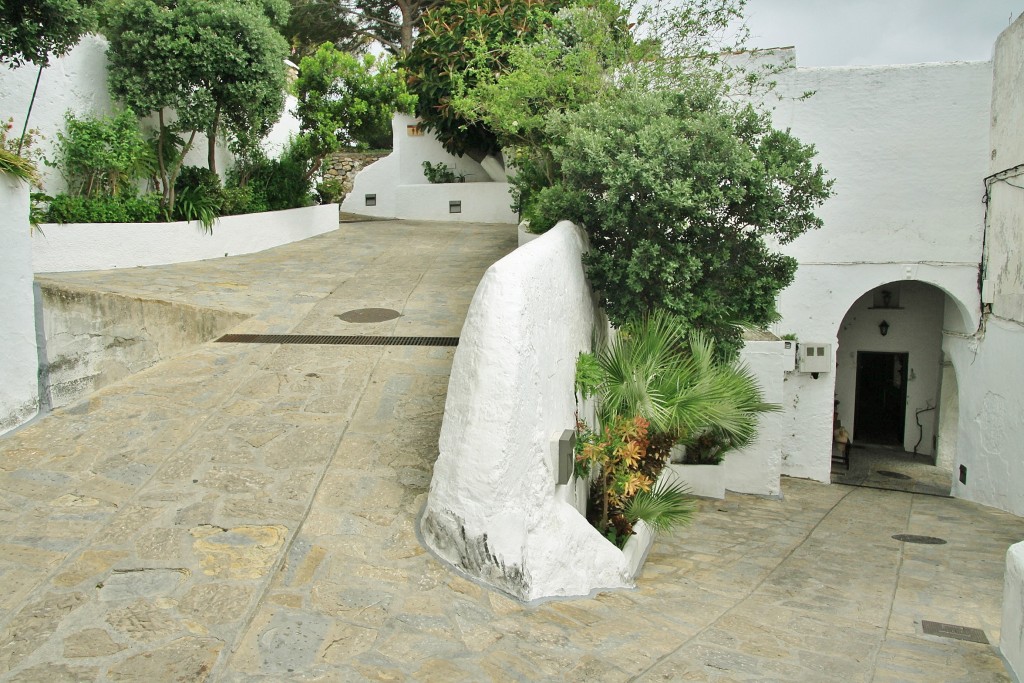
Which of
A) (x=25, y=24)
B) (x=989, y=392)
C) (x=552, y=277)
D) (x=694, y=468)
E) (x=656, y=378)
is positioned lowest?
(x=694, y=468)

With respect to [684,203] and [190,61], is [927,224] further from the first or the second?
[190,61]

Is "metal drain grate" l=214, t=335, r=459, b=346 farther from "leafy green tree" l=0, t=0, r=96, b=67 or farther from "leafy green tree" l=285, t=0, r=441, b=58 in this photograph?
"leafy green tree" l=285, t=0, r=441, b=58

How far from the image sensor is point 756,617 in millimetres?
5520

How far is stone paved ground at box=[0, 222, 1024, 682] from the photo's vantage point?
3.94 meters

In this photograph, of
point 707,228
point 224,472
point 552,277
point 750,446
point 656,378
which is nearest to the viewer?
point 224,472

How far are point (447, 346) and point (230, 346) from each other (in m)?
2.06

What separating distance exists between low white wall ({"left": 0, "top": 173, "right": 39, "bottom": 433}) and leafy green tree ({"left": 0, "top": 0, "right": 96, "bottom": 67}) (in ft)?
6.21

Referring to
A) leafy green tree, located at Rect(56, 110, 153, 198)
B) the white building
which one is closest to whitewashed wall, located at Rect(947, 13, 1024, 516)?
the white building

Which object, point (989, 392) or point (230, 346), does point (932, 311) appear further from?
point (230, 346)

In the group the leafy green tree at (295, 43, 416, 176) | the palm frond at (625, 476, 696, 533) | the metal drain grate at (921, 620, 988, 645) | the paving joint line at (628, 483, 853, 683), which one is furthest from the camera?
the leafy green tree at (295, 43, 416, 176)

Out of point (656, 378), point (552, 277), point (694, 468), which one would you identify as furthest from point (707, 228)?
point (694, 468)

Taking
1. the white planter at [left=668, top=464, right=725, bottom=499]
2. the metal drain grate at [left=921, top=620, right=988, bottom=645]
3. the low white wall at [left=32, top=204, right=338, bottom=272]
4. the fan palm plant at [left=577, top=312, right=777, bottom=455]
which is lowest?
the white planter at [left=668, top=464, right=725, bottom=499]

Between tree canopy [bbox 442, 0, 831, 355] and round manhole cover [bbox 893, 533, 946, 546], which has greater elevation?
tree canopy [bbox 442, 0, 831, 355]

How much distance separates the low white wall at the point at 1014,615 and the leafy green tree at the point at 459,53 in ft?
35.6
